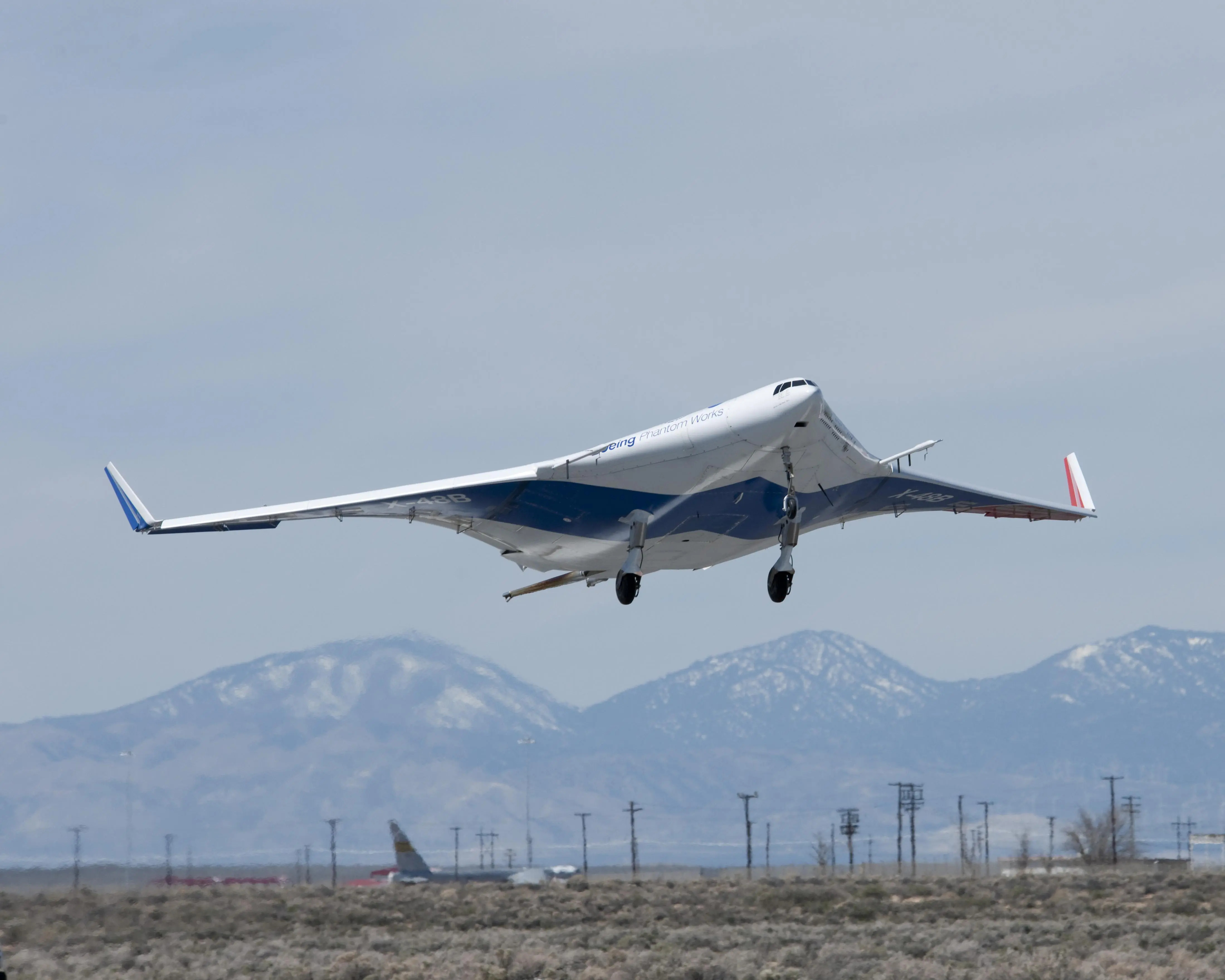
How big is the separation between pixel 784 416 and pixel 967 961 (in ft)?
88.1

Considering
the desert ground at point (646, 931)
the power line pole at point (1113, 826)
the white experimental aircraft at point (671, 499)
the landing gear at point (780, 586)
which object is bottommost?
the power line pole at point (1113, 826)

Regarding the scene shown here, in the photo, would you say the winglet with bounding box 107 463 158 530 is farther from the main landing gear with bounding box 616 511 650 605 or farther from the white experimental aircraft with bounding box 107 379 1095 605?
the main landing gear with bounding box 616 511 650 605

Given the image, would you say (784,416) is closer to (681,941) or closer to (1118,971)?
(1118,971)

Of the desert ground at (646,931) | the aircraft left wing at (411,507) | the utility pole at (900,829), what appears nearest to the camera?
the aircraft left wing at (411,507)

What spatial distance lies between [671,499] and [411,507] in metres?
8.08

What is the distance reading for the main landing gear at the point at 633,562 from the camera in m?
38.3

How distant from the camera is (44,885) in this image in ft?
286

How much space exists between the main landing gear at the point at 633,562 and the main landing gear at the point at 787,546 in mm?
3509

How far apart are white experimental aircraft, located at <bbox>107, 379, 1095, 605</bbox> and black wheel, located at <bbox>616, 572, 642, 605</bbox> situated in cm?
3

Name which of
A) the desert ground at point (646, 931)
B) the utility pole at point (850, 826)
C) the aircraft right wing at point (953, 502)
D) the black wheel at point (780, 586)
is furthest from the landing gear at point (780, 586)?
the utility pole at point (850, 826)

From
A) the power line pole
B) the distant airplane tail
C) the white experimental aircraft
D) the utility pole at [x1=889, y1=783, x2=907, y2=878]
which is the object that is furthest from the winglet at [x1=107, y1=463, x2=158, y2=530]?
the power line pole

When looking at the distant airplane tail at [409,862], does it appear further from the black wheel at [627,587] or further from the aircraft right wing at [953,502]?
the black wheel at [627,587]

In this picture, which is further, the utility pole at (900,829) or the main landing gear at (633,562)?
the utility pole at (900,829)

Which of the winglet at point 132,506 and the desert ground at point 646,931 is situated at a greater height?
the winglet at point 132,506
